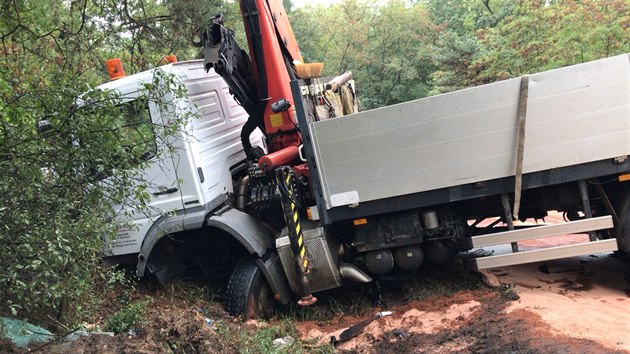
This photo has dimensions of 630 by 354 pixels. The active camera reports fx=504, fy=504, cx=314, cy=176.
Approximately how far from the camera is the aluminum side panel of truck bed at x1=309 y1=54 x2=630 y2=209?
14.0ft

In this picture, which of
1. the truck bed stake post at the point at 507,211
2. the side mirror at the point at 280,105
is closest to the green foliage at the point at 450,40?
the truck bed stake post at the point at 507,211

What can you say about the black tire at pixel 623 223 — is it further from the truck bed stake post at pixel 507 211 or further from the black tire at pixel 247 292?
the black tire at pixel 247 292

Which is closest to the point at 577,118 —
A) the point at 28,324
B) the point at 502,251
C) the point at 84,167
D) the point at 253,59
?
the point at 502,251

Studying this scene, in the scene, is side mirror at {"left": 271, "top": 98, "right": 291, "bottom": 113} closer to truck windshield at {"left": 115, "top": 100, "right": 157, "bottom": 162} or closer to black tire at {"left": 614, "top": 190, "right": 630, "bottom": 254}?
truck windshield at {"left": 115, "top": 100, "right": 157, "bottom": 162}

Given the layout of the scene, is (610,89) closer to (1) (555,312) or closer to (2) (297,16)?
(1) (555,312)

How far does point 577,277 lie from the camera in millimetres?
5184

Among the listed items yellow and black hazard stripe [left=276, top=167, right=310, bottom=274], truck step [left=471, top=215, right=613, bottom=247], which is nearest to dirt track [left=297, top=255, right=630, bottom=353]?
truck step [left=471, top=215, right=613, bottom=247]

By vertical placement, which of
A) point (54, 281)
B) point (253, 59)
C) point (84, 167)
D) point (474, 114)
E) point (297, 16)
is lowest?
point (54, 281)

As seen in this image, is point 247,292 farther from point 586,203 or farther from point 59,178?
point 586,203

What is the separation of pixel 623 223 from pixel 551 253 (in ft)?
2.33

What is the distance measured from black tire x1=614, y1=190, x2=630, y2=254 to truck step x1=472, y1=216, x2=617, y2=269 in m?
0.17

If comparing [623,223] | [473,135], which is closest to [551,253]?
[623,223]

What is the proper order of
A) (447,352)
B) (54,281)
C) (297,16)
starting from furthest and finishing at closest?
(297,16)
(447,352)
(54,281)

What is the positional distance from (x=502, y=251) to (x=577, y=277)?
96cm
